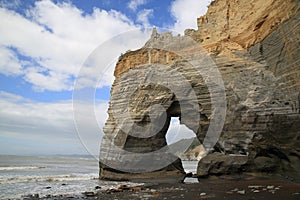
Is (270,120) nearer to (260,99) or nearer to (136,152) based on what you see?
(260,99)

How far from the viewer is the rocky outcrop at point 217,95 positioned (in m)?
15.4

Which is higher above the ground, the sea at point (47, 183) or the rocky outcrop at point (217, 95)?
the rocky outcrop at point (217, 95)

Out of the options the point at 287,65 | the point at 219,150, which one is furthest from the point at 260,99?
the point at 219,150

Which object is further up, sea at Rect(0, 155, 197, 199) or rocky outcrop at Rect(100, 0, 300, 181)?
rocky outcrop at Rect(100, 0, 300, 181)

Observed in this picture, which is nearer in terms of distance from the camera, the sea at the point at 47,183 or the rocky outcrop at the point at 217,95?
the sea at the point at 47,183

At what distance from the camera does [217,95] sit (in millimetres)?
20297

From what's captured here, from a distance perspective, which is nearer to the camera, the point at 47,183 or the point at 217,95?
the point at 47,183

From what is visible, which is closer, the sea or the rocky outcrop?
the sea

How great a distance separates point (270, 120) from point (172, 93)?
865 centimetres

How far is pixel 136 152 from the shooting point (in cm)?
2305

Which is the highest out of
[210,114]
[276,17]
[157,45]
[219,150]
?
[157,45]

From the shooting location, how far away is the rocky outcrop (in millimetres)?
15414

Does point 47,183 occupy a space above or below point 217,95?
below

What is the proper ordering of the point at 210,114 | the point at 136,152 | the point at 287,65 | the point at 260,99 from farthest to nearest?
the point at 136,152 < the point at 210,114 < the point at 260,99 < the point at 287,65
